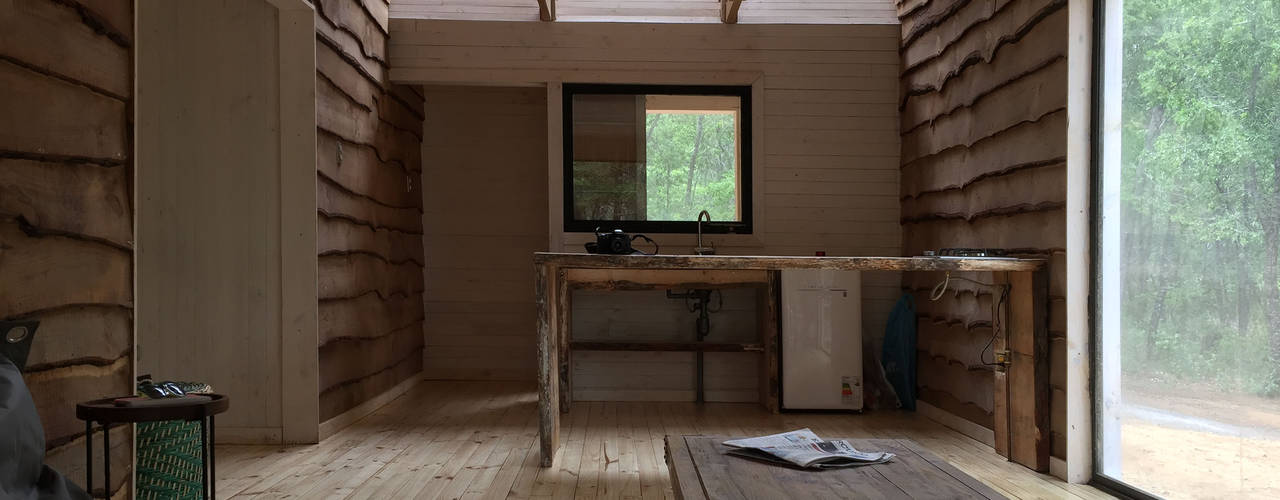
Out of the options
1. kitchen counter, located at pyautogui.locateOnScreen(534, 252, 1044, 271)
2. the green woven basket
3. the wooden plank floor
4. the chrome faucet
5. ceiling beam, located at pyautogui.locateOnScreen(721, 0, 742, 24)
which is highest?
ceiling beam, located at pyautogui.locateOnScreen(721, 0, 742, 24)

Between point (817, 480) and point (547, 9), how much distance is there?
4.09 m

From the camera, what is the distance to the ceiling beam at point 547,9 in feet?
18.6

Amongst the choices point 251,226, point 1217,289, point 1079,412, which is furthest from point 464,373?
point 1217,289

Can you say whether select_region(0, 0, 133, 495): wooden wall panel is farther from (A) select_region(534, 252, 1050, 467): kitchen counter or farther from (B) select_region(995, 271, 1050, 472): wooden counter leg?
(B) select_region(995, 271, 1050, 472): wooden counter leg

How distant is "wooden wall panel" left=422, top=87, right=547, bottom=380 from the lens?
734 cm

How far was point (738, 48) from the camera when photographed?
6.01 metres

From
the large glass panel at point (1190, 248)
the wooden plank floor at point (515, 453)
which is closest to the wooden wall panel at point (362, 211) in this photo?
the wooden plank floor at point (515, 453)

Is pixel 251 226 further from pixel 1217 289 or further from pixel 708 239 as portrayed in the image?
pixel 1217 289

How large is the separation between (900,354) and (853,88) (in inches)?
67.9

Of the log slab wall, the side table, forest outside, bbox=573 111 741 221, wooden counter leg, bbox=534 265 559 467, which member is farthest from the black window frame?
the side table

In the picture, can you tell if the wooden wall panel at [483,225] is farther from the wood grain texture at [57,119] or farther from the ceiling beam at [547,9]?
the wood grain texture at [57,119]

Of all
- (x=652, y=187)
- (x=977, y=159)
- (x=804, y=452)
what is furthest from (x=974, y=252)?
(x=652, y=187)

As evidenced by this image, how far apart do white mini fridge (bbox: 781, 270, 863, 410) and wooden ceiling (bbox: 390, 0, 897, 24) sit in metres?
1.70

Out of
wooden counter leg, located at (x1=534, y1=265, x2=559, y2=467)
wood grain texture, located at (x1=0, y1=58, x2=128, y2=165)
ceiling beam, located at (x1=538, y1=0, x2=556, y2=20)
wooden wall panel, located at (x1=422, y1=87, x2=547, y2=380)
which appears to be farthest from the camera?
wooden wall panel, located at (x1=422, y1=87, x2=547, y2=380)
